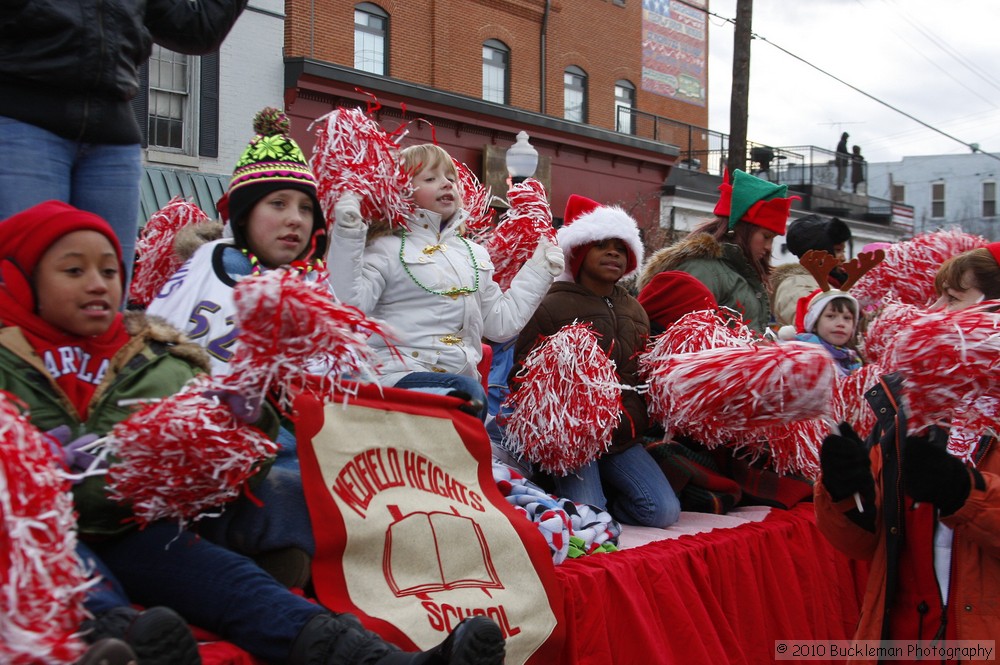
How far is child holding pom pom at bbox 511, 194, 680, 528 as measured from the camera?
14.0 ft

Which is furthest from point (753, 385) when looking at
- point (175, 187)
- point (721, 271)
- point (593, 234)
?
point (175, 187)

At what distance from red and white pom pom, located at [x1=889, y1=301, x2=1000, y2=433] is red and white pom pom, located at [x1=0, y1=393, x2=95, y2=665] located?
1.85m

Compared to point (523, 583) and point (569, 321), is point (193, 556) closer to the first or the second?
point (523, 583)

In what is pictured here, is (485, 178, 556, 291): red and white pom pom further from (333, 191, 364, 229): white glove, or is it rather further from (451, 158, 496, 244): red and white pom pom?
(333, 191, 364, 229): white glove

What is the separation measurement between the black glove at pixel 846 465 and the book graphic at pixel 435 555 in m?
0.99

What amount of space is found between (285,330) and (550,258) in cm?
214

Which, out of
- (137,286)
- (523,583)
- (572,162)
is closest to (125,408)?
(523,583)

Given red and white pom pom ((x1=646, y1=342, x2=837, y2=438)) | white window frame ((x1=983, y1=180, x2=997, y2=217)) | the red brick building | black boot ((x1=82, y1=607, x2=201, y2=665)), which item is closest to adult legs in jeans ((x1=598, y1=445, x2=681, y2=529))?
red and white pom pom ((x1=646, y1=342, x2=837, y2=438))

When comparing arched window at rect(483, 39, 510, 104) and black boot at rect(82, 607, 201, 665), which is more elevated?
arched window at rect(483, 39, 510, 104)

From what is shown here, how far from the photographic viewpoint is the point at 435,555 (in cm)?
288

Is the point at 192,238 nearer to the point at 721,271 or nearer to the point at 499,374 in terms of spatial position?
the point at 499,374

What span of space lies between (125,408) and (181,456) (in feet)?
0.94

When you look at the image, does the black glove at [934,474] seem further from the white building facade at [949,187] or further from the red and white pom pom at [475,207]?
the white building facade at [949,187]

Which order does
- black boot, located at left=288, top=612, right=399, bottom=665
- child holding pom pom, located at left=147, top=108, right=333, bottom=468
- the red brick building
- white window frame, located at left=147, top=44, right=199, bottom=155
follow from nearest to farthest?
1. black boot, located at left=288, top=612, right=399, bottom=665
2. child holding pom pom, located at left=147, top=108, right=333, bottom=468
3. white window frame, located at left=147, top=44, right=199, bottom=155
4. the red brick building
